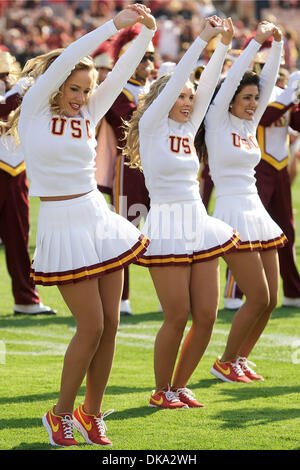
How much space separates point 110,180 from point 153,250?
2.42 meters

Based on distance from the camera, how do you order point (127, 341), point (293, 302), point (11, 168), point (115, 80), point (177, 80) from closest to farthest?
point (115, 80)
point (177, 80)
point (127, 341)
point (11, 168)
point (293, 302)

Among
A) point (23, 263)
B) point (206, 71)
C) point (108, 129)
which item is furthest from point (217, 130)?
point (23, 263)

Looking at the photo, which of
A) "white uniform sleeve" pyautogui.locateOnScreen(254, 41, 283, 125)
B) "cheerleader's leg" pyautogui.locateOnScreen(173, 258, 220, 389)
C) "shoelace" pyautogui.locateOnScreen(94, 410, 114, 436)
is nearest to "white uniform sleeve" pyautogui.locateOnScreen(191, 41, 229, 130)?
"white uniform sleeve" pyautogui.locateOnScreen(254, 41, 283, 125)

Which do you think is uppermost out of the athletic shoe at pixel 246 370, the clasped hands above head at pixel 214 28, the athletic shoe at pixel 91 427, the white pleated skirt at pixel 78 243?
the clasped hands above head at pixel 214 28

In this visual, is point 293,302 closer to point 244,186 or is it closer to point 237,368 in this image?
point 237,368

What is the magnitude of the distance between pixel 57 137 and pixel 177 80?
81 cm

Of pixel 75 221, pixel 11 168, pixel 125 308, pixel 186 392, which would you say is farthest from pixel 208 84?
pixel 125 308

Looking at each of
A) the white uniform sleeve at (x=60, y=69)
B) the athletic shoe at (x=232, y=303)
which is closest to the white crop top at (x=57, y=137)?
the white uniform sleeve at (x=60, y=69)

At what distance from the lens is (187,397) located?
4.66 meters

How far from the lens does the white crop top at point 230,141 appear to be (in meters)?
4.98

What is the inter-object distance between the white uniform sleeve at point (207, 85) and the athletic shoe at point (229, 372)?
4.41 ft

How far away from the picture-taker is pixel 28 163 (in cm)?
394

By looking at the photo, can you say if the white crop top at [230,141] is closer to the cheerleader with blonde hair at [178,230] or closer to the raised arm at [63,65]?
the cheerleader with blonde hair at [178,230]
